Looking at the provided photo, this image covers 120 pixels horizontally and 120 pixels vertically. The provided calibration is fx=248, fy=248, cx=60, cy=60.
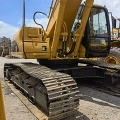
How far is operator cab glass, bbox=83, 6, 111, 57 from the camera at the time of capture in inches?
269

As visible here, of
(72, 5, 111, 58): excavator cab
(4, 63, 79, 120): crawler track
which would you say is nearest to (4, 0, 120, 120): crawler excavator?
(72, 5, 111, 58): excavator cab

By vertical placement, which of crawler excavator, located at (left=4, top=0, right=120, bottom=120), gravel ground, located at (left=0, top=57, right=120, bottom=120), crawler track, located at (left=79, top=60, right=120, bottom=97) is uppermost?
crawler excavator, located at (left=4, top=0, right=120, bottom=120)

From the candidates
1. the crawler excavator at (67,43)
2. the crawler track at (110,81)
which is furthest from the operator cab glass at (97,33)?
the crawler track at (110,81)

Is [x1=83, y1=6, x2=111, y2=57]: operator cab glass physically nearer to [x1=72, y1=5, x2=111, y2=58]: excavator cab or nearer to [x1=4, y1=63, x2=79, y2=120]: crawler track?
[x1=72, y1=5, x2=111, y2=58]: excavator cab

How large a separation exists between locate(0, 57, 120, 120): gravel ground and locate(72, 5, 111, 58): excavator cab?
1173 millimetres

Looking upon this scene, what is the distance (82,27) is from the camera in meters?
6.36

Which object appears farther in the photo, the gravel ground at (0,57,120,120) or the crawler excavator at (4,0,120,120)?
the crawler excavator at (4,0,120,120)

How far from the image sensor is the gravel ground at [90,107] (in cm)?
463

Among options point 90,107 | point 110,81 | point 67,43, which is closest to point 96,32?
point 67,43

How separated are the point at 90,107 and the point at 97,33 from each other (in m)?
2.48

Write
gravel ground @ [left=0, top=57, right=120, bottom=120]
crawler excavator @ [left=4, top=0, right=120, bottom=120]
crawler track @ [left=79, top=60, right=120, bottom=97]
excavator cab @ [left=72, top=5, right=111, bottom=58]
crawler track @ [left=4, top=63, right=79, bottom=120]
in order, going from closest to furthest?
crawler track @ [left=4, top=63, right=79, bottom=120] → gravel ground @ [left=0, top=57, right=120, bottom=120] → crawler excavator @ [left=4, top=0, right=120, bottom=120] → crawler track @ [left=79, top=60, right=120, bottom=97] → excavator cab @ [left=72, top=5, right=111, bottom=58]

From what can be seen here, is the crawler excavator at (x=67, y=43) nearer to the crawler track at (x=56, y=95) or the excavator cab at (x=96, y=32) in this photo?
the excavator cab at (x=96, y=32)

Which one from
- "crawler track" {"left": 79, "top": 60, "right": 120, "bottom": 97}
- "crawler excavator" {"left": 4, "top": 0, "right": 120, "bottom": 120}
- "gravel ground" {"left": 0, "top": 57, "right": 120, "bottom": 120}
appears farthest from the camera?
"crawler track" {"left": 79, "top": 60, "right": 120, "bottom": 97}

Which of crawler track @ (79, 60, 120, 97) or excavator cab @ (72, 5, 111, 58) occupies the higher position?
excavator cab @ (72, 5, 111, 58)
